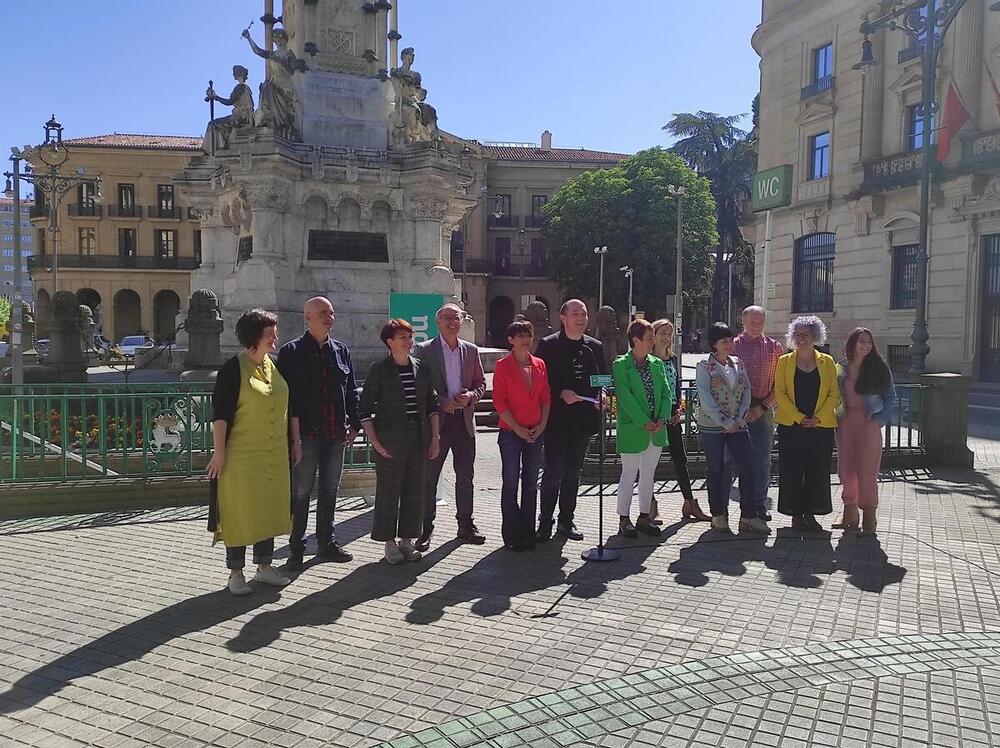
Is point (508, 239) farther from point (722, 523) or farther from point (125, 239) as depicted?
point (722, 523)

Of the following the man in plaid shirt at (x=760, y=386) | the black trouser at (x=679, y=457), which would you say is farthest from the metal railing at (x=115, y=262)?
the man in plaid shirt at (x=760, y=386)

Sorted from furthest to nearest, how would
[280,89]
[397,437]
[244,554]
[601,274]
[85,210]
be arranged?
1. [85,210]
2. [601,274]
3. [280,89]
4. [397,437]
5. [244,554]

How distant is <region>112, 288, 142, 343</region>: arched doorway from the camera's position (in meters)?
60.3

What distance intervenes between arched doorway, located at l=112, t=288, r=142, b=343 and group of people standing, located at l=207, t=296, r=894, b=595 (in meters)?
59.4

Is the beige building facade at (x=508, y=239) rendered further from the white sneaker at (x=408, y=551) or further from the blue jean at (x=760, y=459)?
the white sneaker at (x=408, y=551)

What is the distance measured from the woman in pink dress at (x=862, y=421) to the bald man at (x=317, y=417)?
14.4ft

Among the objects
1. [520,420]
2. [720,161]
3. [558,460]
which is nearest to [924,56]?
[558,460]

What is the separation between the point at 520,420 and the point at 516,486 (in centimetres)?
54

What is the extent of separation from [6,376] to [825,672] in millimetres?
15860

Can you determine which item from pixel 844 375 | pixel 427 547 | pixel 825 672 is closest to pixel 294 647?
pixel 427 547

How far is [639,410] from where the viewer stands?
271 inches

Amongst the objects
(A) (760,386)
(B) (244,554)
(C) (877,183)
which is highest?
(C) (877,183)

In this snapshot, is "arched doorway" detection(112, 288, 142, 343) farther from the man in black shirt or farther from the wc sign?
the man in black shirt

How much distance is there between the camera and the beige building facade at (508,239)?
63.1 metres
